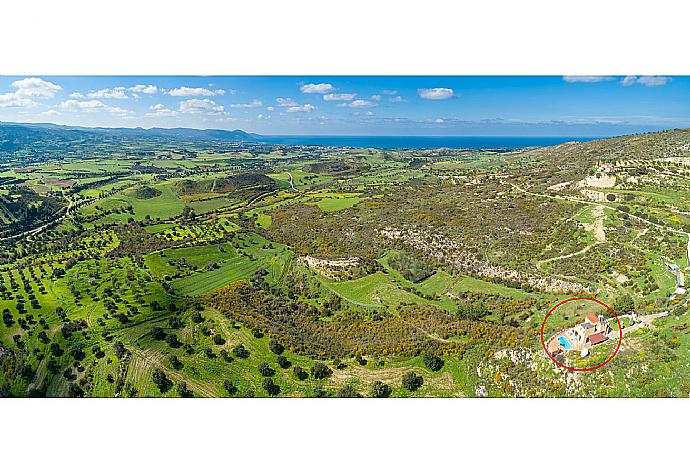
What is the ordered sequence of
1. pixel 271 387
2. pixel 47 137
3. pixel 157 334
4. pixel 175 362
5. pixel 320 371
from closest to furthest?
1. pixel 271 387
2. pixel 320 371
3. pixel 175 362
4. pixel 157 334
5. pixel 47 137

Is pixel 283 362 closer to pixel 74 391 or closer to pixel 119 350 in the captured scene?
pixel 119 350

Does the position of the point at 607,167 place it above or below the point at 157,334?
above

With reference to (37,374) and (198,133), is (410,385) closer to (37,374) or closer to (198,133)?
(37,374)

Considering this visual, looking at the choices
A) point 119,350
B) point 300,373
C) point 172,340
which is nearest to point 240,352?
point 300,373

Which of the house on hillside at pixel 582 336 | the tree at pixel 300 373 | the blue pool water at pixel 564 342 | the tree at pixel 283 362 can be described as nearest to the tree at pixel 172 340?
the tree at pixel 283 362

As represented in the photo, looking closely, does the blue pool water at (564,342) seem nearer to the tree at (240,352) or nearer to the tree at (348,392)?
the tree at (348,392)

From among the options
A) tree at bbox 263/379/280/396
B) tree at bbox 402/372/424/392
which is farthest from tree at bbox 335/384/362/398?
tree at bbox 263/379/280/396
